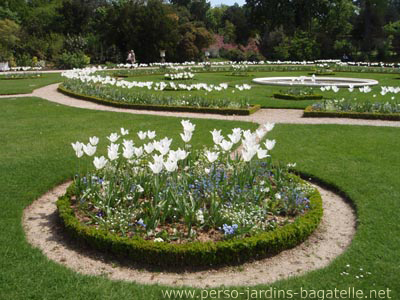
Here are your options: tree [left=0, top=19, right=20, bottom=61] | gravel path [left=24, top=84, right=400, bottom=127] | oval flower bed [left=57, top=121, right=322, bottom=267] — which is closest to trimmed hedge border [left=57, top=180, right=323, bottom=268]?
oval flower bed [left=57, top=121, right=322, bottom=267]

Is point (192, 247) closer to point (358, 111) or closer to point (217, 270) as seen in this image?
point (217, 270)

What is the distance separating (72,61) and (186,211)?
31.6m

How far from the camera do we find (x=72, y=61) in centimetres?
3319

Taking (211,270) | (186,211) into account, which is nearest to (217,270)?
(211,270)

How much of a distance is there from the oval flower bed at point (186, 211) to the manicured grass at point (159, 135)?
0.50 m

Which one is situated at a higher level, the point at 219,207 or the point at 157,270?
the point at 219,207

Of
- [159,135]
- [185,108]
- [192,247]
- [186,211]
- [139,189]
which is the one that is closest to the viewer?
[192,247]

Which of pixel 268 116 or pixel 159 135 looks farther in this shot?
pixel 268 116

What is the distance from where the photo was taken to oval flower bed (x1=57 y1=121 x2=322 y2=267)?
407 centimetres

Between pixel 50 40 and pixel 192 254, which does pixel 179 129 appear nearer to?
pixel 192 254

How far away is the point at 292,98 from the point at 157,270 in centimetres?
1282

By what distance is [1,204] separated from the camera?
17.6ft

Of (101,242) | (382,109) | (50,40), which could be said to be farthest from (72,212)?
(50,40)

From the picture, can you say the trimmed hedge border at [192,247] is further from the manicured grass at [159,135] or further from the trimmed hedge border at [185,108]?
the trimmed hedge border at [185,108]
